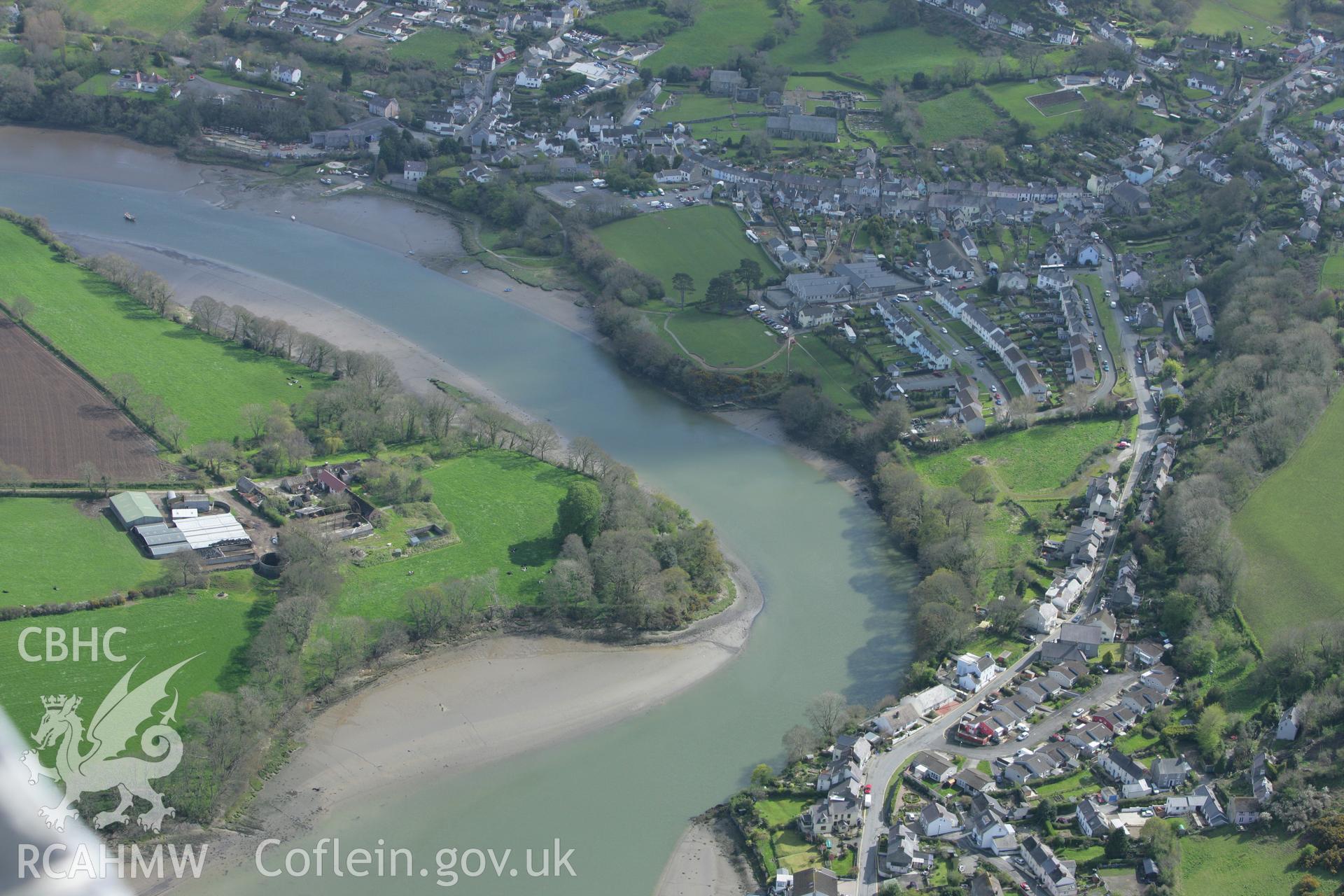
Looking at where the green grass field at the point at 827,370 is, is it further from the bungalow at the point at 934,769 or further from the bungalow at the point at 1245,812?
the bungalow at the point at 1245,812

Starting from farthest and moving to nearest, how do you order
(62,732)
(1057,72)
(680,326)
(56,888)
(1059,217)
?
(1057,72) → (1059,217) → (680,326) → (62,732) → (56,888)

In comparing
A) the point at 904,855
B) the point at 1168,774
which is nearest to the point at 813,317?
the point at 1168,774

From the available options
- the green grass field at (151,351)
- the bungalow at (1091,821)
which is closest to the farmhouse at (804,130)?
the green grass field at (151,351)

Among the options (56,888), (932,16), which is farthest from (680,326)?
(932,16)

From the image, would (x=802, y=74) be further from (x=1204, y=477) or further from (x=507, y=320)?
(x=1204, y=477)

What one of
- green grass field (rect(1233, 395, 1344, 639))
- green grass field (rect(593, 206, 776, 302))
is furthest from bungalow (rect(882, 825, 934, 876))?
green grass field (rect(593, 206, 776, 302))

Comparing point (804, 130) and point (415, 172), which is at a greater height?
point (804, 130)

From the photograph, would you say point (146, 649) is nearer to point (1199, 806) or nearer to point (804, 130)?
point (1199, 806)
